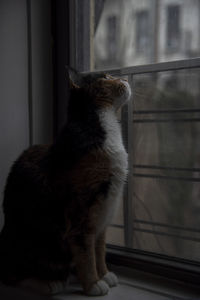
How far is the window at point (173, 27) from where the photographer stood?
41.1 inches

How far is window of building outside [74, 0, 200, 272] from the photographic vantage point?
3.38ft

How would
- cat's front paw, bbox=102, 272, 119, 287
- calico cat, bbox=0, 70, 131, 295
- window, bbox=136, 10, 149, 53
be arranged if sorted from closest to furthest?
calico cat, bbox=0, 70, 131, 295
cat's front paw, bbox=102, 272, 119, 287
window, bbox=136, 10, 149, 53

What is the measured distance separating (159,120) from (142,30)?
13.0 inches

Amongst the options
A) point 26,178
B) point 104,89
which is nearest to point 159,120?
point 104,89

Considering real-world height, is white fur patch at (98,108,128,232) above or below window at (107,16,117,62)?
below

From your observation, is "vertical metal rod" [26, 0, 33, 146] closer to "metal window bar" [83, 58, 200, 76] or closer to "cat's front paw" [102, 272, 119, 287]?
"metal window bar" [83, 58, 200, 76]

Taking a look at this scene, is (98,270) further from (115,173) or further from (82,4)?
(82,4)

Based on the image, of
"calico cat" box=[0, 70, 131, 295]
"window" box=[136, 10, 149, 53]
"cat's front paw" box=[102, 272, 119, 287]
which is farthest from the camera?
"window" box=[136, 10, 149, 53]

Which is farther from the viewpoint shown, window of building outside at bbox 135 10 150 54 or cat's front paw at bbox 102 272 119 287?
window of building outside at bbox 135 10 150 54

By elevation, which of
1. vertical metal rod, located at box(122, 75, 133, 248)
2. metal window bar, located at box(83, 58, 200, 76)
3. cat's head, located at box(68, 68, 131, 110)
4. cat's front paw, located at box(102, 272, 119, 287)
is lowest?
cat's front paw, located at box(102, 272, 119, 287)

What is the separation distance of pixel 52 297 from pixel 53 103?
71 cm

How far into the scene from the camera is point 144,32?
1110 millimetres

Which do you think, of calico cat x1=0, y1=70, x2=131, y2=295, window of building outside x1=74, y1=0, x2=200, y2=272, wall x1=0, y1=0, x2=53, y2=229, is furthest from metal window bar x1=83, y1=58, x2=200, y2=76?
wall x1=0, y1=0, x2=53, y2=229

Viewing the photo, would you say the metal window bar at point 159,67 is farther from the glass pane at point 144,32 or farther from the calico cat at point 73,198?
the calico cat at point 73,198
